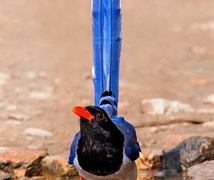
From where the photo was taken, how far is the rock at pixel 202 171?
4641 millimetres

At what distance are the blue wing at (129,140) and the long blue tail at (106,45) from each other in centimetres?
32

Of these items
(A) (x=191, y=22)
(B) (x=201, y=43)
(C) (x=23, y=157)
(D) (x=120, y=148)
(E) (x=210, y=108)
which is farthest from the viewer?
(A) (x=191, y=22)

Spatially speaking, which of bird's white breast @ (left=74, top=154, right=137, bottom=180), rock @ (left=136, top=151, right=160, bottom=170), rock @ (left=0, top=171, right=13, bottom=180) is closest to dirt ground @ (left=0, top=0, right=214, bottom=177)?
rock @ (left=136, top=151, right=160, bottom=170)

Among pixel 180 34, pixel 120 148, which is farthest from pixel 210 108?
pixel 180 34

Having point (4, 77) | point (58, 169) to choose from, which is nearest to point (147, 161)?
point (58, 169)

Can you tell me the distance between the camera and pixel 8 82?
22.2 ft

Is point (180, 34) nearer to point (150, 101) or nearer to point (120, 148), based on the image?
point (150, 101)

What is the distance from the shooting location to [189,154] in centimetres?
494

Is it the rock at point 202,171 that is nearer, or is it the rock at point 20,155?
the rock at point 202,171

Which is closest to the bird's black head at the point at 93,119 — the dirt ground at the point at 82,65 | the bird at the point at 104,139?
the bird at the point at 104,139

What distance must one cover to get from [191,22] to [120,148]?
576 cm

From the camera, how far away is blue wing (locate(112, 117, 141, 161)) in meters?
4.03

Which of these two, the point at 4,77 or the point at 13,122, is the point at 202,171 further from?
the point at 4,77

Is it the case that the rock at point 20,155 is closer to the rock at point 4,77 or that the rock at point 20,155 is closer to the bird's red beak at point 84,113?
the bird's red beak at point 84,113
